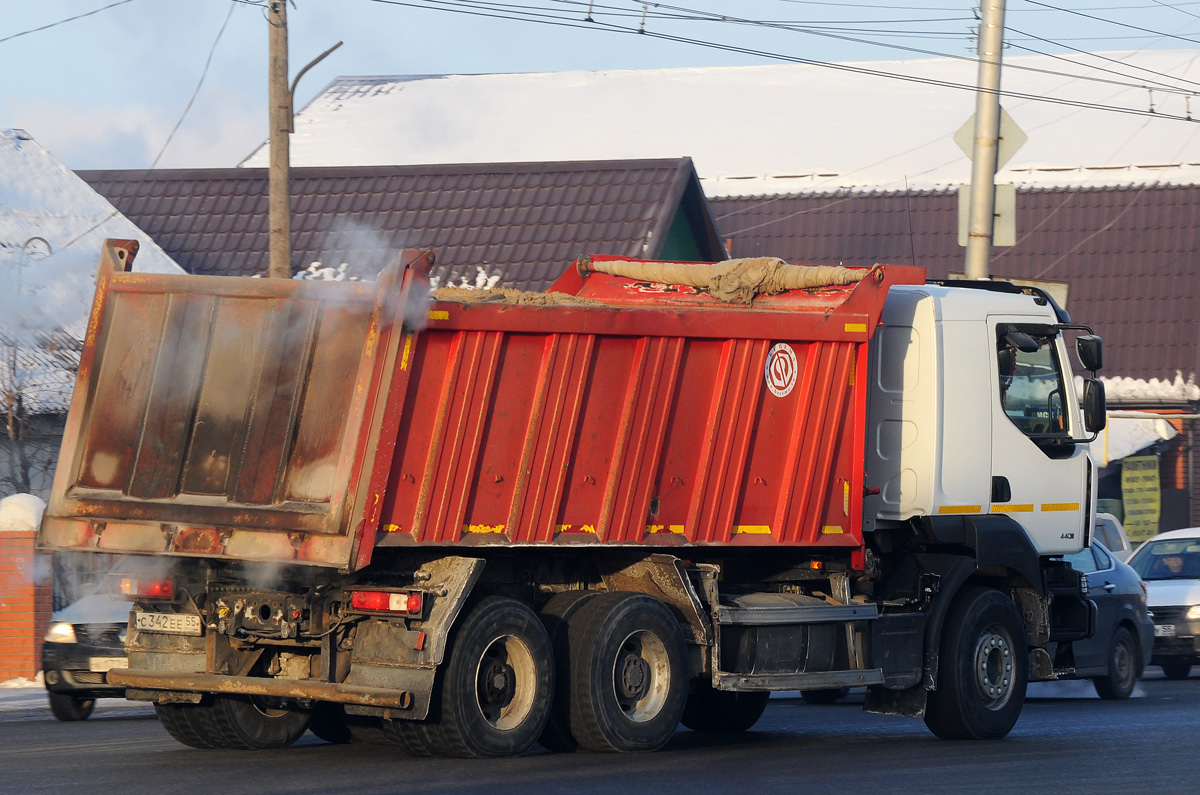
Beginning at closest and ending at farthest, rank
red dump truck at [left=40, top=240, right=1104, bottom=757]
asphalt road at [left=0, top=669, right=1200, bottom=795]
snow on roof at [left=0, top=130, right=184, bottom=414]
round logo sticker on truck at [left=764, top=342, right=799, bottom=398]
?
asphalt road at [left=0, top=669, right=1200, bottom=795] → red dump truck at [left=40, top=240, right=1104, bottom=757] → round logo sticker on truck at [left=764, top=342, right=799, bottom=398] → snow on roof at [left=0, top=130, right=184, bottom=414]

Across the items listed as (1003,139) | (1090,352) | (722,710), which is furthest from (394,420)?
(1003,139)

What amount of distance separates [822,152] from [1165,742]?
2570 centimetres

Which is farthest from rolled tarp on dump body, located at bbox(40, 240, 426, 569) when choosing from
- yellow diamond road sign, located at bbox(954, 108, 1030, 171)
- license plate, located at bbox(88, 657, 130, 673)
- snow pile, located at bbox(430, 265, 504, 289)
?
snow pile, located at bbox(430, 265, 504, 289)

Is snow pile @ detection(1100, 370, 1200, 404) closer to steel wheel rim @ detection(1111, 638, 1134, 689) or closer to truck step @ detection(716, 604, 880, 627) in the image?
steel wheel rim @ detection(1111, 638, 1134, 689)

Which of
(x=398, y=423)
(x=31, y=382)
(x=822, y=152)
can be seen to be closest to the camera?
(x=398, y=423)

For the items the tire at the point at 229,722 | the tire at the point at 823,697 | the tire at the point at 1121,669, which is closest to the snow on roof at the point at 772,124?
the tire at the point at 1121,669

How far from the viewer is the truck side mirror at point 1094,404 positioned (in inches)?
468

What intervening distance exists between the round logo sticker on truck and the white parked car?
8.79 metres

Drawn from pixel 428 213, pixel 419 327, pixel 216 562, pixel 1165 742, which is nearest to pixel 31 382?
pixel 428 213

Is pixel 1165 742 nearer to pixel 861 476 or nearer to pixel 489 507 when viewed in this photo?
pixel 861 476

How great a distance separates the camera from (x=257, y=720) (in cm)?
1044

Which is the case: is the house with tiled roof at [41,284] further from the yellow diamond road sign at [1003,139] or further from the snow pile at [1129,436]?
the snow pile at [1129,436]

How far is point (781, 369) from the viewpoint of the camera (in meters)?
10.8

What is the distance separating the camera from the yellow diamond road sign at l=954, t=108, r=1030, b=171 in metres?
16.5
